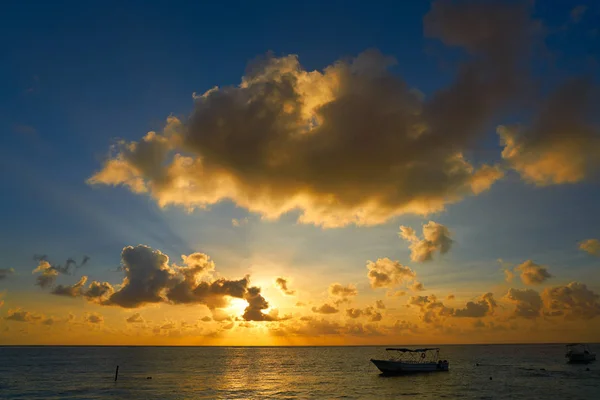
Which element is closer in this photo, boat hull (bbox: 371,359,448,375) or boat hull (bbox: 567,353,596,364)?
boat hull (bbox: 371,359,448,375)

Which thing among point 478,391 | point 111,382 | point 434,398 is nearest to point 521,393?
point 478,391

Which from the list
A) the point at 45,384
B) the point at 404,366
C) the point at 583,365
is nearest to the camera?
the point at 45,384

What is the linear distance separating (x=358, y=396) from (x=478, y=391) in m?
29.6

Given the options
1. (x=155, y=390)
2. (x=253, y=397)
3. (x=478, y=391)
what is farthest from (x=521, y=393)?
(x=155, y=390)

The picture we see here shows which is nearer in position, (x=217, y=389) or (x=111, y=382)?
(x=217, y=389)

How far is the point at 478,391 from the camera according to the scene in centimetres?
9506

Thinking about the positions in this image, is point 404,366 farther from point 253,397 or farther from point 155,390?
point 155,390

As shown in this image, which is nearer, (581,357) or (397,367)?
(397,367)

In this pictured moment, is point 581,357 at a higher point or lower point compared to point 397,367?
lower

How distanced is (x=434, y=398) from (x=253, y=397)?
36.8 m

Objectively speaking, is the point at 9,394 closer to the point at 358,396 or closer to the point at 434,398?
the point at 358,396

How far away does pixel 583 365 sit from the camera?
168 meters

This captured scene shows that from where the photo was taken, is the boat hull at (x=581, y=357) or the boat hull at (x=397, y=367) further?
the boat hull at (x=581, y=357)

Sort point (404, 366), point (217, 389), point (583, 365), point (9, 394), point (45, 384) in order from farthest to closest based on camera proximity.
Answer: point (583, 365) → point (404, 366) → point (45, 384) → point (217, 389) → point (9, 394)
